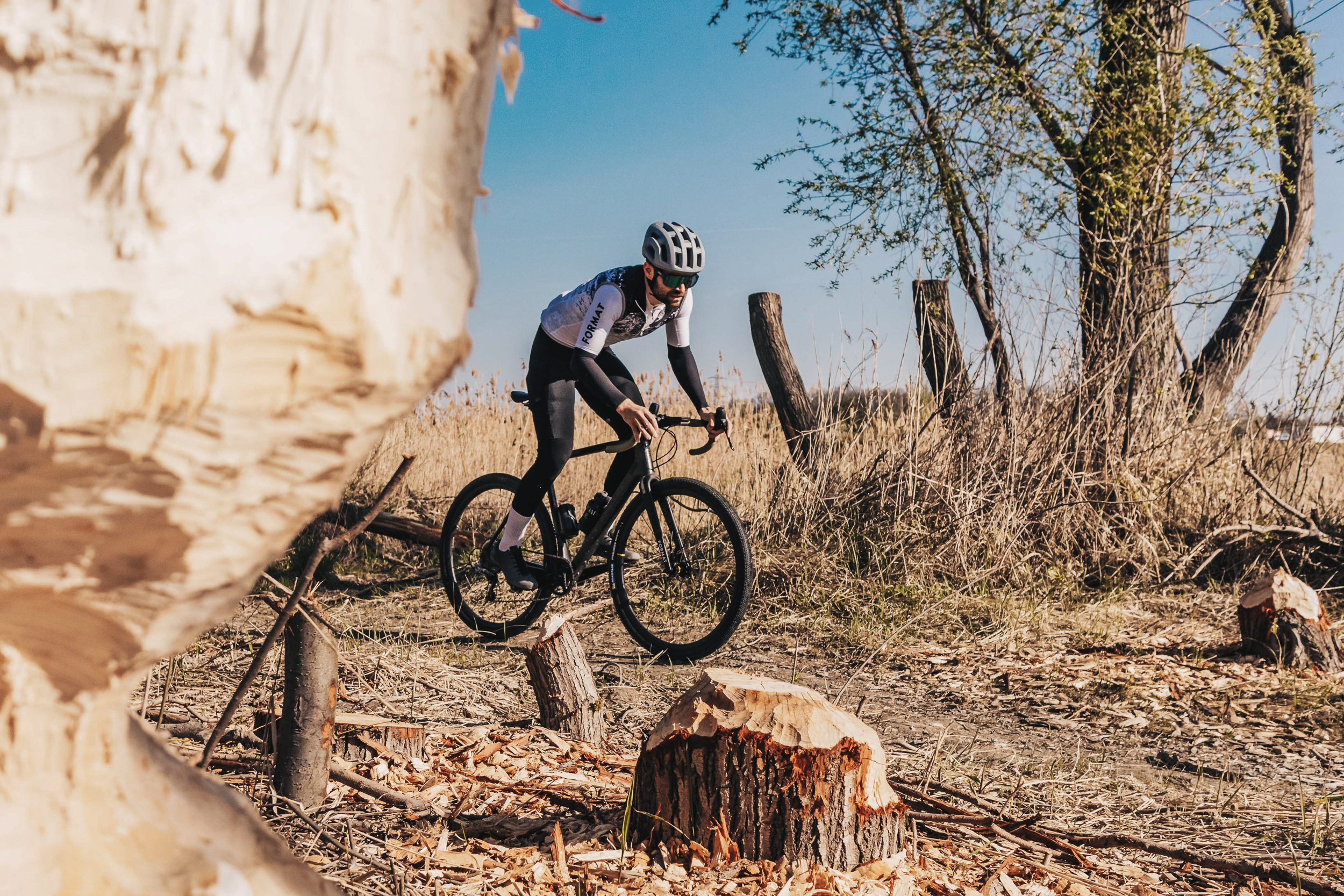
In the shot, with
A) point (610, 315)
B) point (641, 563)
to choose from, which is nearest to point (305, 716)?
point (610, 315)

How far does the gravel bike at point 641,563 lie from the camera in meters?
4.92

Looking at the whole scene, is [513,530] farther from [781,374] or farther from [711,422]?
[781,374]

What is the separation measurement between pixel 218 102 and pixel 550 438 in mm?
4482

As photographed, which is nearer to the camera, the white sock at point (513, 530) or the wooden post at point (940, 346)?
the white sock at point (513, 530)

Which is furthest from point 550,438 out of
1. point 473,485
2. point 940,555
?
point 940,555

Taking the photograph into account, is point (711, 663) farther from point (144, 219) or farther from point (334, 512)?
point (144, 219)

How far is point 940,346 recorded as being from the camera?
21.8ft

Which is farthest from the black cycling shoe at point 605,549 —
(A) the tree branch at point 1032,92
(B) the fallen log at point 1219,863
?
(A) the tree branch at point 1032,92

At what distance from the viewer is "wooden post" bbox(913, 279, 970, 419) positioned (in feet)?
20.8

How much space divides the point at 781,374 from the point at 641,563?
6.82 ft

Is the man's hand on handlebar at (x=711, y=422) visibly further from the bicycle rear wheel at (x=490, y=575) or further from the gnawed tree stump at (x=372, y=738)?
the gnawed tree stump at (x=372, y=738)

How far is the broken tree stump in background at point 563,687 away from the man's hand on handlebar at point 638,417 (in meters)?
1.55

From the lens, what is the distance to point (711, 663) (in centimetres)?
507

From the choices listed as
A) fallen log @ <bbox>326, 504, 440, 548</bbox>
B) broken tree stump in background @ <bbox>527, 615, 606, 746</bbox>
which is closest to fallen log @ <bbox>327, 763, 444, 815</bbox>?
broken tree stump in background @ <bbox>527, 615, 606, 746</bbox>
